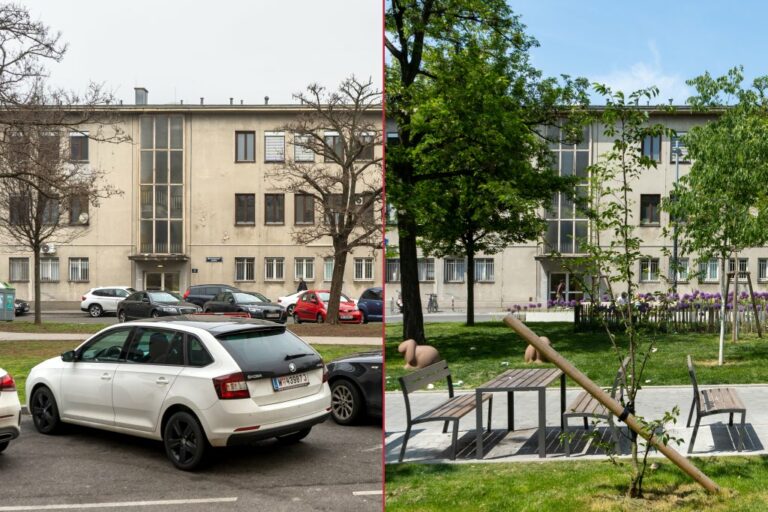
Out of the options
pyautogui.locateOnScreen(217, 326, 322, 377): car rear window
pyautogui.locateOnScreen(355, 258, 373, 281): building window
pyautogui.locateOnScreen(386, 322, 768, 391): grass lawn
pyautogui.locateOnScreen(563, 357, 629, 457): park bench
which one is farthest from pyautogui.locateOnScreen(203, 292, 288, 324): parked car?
pyautogui.locateOnScreen(563, 357, 629, 457): park bench

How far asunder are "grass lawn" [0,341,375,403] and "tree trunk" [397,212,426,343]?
22cm

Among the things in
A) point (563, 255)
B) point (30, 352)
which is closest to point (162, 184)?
point (30, 352)

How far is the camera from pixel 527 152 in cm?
563

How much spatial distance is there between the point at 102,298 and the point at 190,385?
134 centimetres

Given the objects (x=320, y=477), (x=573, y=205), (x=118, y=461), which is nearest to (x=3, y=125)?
(x=118, y=461)

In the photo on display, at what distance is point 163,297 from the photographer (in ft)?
12.3

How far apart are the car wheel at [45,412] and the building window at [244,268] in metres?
0.86

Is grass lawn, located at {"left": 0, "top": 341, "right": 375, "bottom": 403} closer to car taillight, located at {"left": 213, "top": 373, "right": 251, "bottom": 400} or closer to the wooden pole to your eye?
car taillight, located at {"left": 213, "top": 373, "right": 251, "bottom": 400}

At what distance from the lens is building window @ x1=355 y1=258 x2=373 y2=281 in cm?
291

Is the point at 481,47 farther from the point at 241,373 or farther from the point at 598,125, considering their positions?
the point at 241,373

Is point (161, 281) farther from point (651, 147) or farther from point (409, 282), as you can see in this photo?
point (651, 147)

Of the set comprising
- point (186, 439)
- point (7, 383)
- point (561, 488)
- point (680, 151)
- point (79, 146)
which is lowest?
point (561, 488)

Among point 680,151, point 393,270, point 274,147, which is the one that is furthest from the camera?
point 680,151

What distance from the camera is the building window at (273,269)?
325cm
